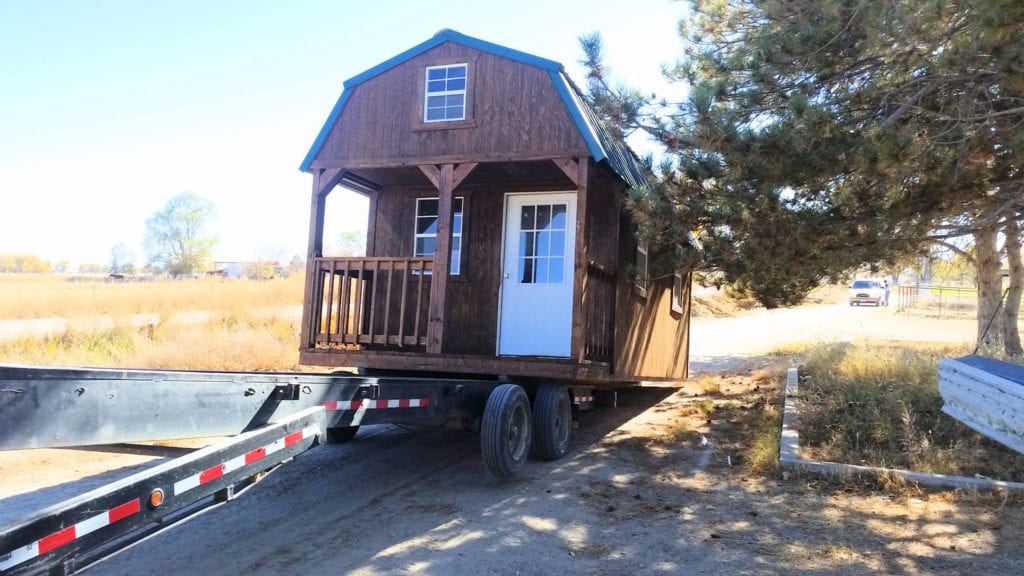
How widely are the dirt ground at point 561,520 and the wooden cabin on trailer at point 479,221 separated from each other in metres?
1.16

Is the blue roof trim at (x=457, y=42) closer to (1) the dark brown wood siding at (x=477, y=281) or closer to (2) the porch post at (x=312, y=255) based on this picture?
(2) the porch post at (x=312, y=255)

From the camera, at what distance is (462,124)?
783 cm

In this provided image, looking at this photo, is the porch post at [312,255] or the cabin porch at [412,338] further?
the porch post at [312,255]

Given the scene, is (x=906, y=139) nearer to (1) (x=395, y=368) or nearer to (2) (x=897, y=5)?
(2) (x=897, y=5)

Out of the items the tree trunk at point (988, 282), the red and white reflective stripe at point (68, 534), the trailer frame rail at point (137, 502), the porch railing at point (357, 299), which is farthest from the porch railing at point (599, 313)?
the tree trunk at point (988, 282)

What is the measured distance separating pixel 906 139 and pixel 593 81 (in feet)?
12.0

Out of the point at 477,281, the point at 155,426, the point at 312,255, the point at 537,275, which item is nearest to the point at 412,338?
the point at 477,281

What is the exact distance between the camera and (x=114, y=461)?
297 inches

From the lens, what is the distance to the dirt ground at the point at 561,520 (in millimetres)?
4492

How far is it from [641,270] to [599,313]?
6.04 ft

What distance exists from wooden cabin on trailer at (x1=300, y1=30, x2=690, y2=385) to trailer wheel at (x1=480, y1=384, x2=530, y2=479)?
0.89m

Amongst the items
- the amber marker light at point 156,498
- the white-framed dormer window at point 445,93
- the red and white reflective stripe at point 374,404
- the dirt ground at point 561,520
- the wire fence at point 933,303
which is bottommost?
the dirt ground at point 561,520

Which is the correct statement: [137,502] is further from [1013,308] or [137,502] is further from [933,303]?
[933,303]

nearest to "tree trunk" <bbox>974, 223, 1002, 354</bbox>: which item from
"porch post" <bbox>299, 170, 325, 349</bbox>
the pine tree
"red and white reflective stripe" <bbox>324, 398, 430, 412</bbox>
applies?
the pine tree
